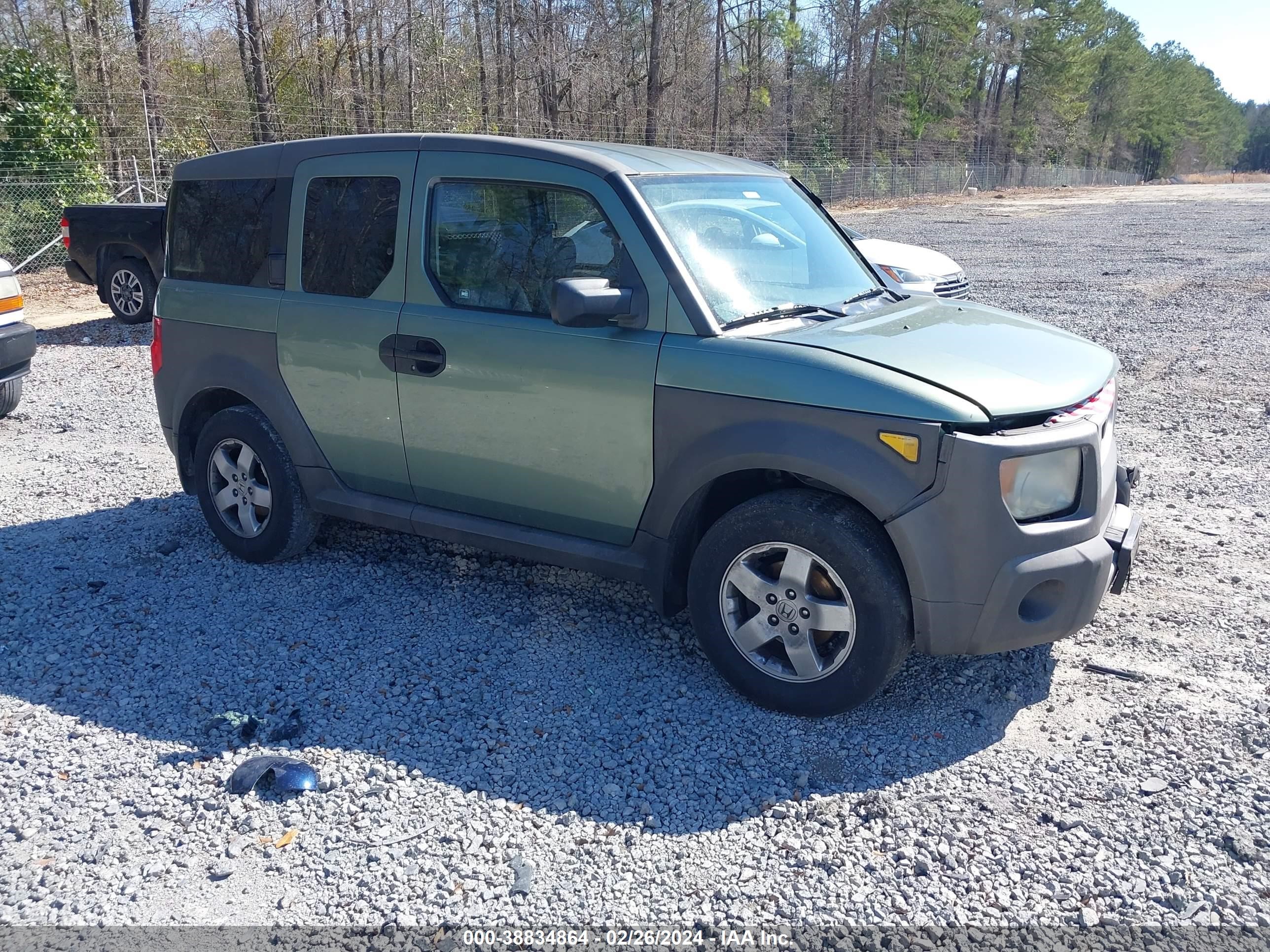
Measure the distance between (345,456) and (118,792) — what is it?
1.87m

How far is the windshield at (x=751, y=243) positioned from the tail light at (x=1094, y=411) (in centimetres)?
108

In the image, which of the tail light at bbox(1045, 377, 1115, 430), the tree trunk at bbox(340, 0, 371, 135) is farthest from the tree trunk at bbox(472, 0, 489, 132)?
the tail light at bbox(1045, 377, 1115, 430)

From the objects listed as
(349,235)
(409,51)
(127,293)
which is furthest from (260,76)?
(349,235)

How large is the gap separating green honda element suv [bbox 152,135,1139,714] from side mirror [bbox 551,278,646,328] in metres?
0.02

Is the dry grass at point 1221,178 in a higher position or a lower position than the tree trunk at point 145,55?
lower

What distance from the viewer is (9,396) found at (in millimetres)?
8227

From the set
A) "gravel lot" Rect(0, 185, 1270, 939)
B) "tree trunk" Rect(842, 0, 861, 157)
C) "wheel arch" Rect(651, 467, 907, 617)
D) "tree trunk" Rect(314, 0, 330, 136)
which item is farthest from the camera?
"tree trunk" Rect(842, 0, 861, 157)

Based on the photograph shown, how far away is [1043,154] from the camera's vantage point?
77.6m

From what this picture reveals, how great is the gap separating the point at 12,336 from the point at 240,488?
3.71 metres

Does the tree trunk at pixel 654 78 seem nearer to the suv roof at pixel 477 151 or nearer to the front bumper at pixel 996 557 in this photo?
the suv roof at pixel 477 151

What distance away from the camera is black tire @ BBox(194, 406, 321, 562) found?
16.7 ft

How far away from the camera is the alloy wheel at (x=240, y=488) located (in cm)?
523

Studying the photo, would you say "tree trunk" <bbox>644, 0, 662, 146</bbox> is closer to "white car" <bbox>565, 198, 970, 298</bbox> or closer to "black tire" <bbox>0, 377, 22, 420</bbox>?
"black tire" <bbox>0, 377, 22, 420</bbox>

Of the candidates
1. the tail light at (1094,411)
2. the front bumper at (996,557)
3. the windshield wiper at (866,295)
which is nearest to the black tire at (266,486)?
the windshield wiper at (866,295)
